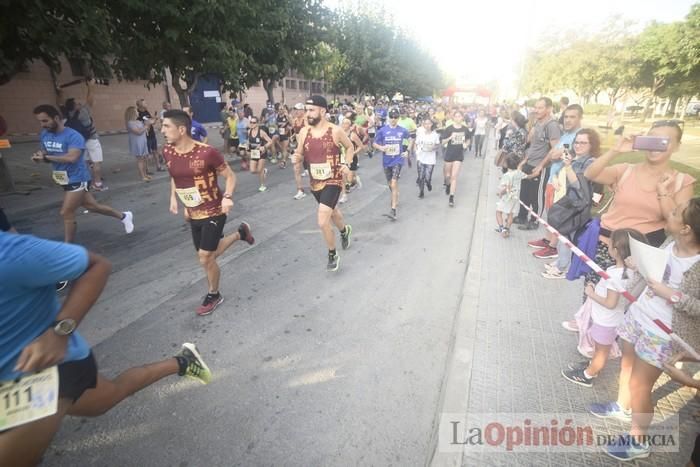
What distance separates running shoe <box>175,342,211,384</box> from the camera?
2619 mm

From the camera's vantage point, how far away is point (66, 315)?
1523mm

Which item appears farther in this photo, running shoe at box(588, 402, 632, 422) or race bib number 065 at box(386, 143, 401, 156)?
race bib number 065 at box(386, 143, 401, 156)

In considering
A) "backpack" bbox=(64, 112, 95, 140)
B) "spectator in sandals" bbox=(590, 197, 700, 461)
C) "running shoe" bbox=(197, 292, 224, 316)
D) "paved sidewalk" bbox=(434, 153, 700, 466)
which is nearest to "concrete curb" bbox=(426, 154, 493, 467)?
"paved sidewalk" bbox=(434, 153, 700, 466)

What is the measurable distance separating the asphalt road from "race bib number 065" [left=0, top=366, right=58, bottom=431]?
111 cm

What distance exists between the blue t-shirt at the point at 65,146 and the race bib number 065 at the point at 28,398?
4.70 metres

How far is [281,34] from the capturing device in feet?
41.2

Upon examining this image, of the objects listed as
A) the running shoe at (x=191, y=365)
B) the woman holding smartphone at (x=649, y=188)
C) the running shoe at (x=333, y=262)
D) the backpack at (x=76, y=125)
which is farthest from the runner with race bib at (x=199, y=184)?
the backpack at (x=76, y=125)

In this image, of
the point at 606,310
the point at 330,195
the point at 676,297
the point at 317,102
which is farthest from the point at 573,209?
the point at 317,102

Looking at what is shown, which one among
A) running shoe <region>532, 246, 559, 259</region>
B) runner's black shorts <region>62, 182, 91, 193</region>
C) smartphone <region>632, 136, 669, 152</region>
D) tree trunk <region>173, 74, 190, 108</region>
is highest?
tree trunk <region>173, 74, 190, 108</region>

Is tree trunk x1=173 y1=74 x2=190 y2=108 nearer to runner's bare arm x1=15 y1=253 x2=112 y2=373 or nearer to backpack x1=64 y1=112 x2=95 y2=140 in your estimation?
backpack x1=64 y1=112 x2=95 y2=140

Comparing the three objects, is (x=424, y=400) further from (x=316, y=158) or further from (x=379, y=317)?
(x=316, y=158)

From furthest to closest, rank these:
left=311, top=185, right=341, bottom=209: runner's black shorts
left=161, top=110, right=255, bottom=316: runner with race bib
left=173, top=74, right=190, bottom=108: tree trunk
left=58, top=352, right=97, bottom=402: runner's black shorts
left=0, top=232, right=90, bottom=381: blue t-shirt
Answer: left=173, top=74, right=190, bottom=108: tree trunk
left=311, top=185, right=341, bottom=209: runner's black shorts
left=161, top=110, right=255, bottom=316: runner with race bib
left=58, top=352, right=97, bottom=402: runner's black shorts
left=0, top=232, right=90, bottom=381: blue t-shirt

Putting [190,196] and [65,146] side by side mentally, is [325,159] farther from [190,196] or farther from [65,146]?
[65,146]

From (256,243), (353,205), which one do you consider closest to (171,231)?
(256,243)
